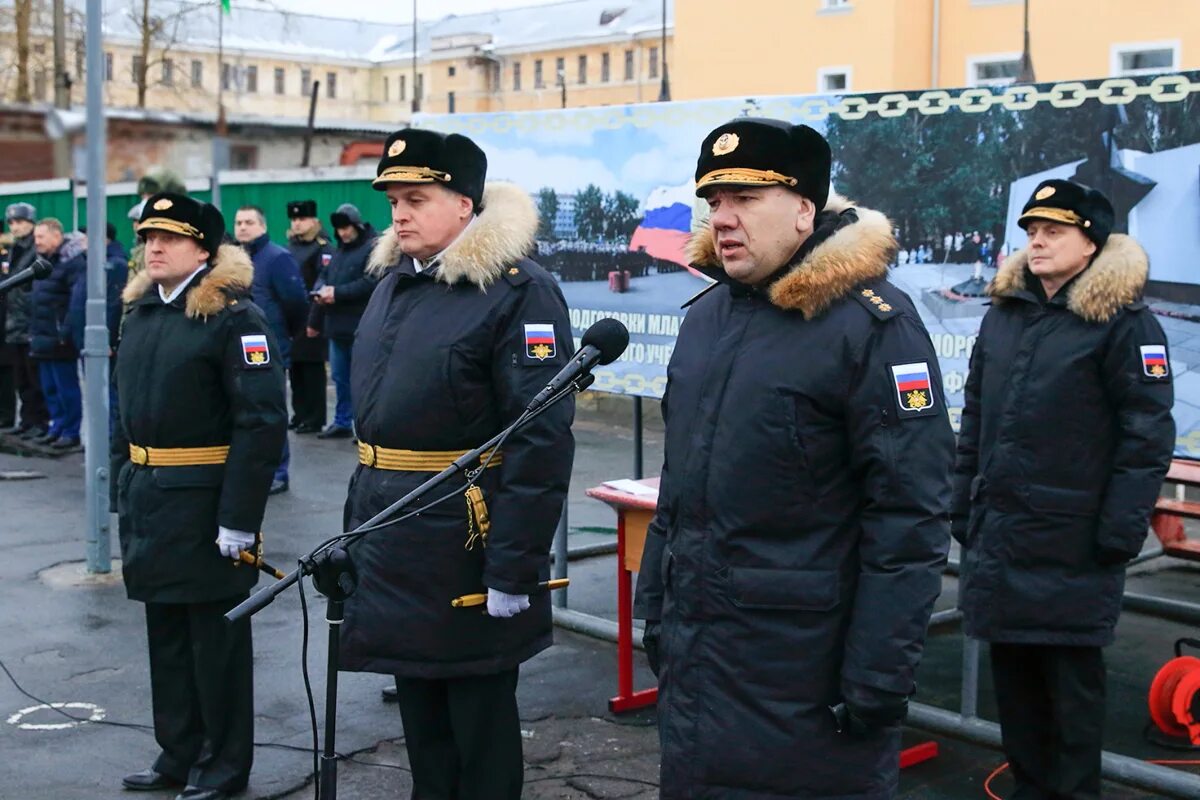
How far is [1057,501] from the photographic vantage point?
4.80m

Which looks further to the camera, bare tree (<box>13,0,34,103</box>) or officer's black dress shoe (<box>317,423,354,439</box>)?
officer's black dress shoe (<box>317,423,354,439</box>)

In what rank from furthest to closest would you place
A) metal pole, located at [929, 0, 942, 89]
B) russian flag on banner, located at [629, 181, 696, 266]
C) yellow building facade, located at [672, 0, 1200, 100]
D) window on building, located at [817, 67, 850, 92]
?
window on building, located at [817, 67, 850, 92] → metal pole, located at [929, 0, 942, 89] → yellow building facade, located at [672, 0, 1200, 100] → russian flag on banner, located at [629, 181, 696, 266]

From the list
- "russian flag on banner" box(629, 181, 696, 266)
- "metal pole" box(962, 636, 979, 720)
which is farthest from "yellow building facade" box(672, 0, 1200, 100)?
"metal pole" box(962, 636, 979, 720)

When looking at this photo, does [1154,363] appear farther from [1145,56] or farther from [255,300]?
[1145,56]

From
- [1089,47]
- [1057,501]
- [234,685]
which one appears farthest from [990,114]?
[1089,47]

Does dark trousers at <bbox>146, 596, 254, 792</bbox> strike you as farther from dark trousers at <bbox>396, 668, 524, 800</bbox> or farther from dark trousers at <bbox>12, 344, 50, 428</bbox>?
dark trousers at <bbox>12, 344, 50, 428</bbox>

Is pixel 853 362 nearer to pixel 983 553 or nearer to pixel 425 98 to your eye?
pixel 983 553

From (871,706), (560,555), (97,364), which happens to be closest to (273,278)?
(97,364)

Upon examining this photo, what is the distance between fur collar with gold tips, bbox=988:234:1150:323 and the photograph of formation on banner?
0.25 meters

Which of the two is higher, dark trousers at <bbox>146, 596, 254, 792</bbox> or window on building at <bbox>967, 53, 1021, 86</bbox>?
window on building at <bbox>967, 53, 1021, 86</bbox>

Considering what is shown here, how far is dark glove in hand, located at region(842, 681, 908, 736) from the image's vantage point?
3.08m

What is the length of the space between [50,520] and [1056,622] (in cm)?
774

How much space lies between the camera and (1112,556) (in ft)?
15.5

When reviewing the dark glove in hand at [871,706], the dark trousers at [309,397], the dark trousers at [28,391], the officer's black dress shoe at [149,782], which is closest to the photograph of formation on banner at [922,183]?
the dark glove in hand at [871,706]
